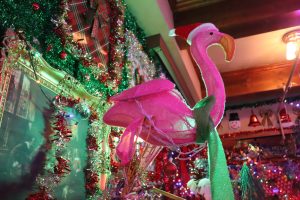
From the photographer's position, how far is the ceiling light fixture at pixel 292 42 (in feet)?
10.6

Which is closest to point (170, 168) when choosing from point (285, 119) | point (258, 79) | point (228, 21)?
point (228, 21)

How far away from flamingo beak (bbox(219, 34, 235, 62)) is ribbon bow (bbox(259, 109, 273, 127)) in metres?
3.70

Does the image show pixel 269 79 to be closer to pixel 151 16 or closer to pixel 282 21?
pixel 282 21

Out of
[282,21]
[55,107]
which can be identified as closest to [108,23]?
[55,107]

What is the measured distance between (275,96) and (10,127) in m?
4.15

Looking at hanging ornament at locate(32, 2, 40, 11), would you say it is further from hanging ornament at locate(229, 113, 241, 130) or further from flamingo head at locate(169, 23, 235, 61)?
hanging ornament at locate(229, 113, 241, 130)

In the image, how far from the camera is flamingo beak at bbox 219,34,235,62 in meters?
1.16

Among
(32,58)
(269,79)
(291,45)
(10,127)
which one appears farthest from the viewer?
(269,79)

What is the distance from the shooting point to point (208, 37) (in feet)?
3.89

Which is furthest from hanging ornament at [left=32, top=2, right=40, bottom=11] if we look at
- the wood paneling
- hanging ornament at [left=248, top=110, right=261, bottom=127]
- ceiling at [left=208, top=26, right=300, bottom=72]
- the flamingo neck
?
hanging ornament at [left=248, top=110, right=261, bottom=127]

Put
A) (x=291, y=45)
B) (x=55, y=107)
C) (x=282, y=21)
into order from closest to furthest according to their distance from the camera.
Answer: (x=55, y=107) → (x=282, y=21) → (x=291, y=45)

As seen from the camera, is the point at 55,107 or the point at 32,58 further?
the point at 55,107

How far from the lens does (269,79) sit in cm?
419

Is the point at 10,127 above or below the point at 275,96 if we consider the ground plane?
below
